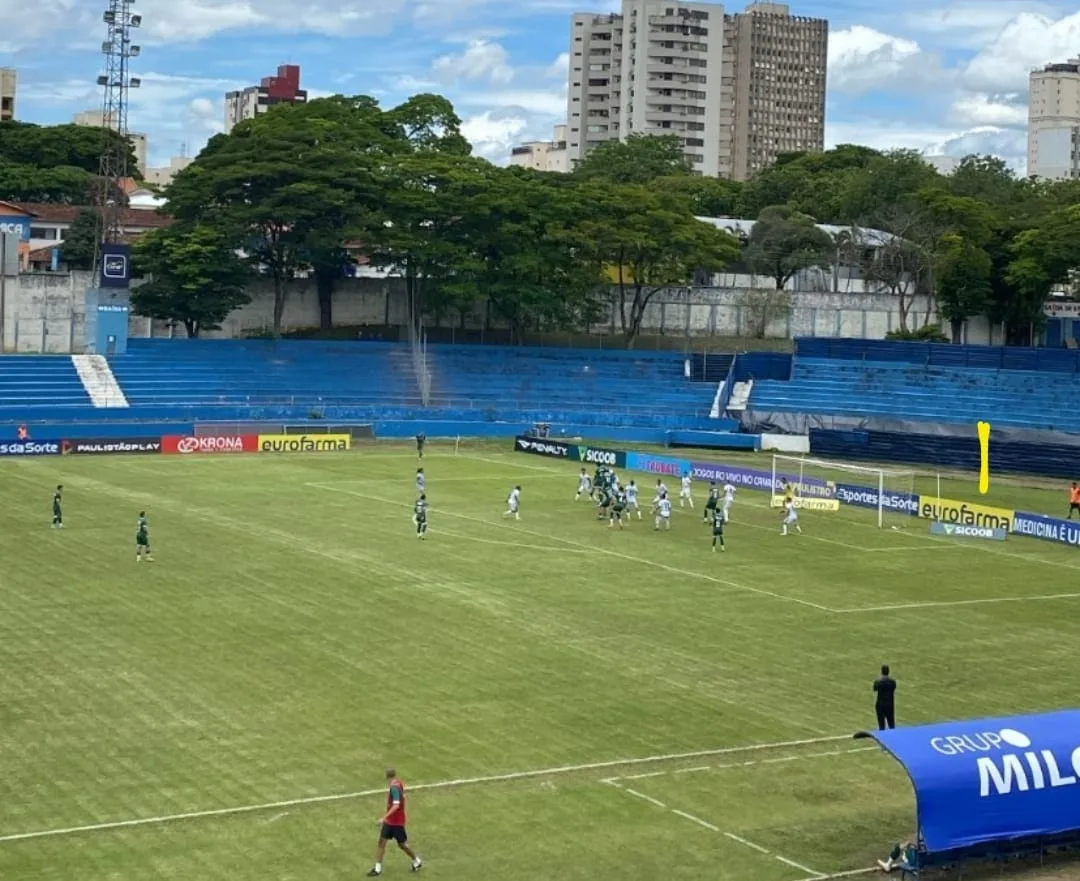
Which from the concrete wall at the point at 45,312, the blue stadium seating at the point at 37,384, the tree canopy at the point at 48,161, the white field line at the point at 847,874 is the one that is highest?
the tree canopy at the point at 48,161

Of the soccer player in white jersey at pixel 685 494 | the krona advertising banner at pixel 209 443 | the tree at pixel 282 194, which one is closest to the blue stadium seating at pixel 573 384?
the tree at pixel 282 194

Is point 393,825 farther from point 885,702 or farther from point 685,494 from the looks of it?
point 685,494

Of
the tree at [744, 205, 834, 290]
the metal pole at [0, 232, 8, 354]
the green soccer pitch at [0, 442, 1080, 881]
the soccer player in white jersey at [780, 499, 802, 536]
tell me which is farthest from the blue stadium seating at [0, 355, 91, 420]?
the tree at [744, 205, 834, 290]

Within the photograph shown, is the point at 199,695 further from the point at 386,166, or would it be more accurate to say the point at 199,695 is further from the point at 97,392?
the point at 386,166

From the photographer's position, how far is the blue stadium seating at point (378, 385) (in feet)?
289

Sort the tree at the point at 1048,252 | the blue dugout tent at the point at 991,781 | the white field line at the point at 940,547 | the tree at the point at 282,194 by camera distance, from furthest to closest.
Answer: the tree at the point at 1048,252
the tree at the point at 282,194
the white field line at the point at 940,547
the blue dugout tent at the point at 991,781

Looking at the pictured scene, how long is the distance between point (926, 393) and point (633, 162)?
80.1 m

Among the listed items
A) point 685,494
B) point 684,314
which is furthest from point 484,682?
point 684,314

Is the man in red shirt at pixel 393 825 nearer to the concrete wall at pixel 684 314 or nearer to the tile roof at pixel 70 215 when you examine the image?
the concrete wall at pixel 684 314

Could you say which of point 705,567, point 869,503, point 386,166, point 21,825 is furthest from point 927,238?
point 21,825

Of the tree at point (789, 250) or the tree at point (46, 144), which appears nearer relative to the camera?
the tree at point (789, 250)

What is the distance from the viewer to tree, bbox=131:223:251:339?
98.6 meters

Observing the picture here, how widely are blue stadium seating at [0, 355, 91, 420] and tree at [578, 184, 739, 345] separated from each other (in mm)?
33134

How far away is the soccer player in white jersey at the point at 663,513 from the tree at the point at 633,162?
101636mm
